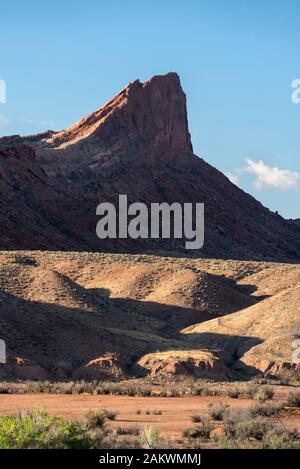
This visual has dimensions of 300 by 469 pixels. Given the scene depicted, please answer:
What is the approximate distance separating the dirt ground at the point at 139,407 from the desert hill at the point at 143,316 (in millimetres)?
6617

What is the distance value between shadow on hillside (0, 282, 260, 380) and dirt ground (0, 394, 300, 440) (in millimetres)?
7870

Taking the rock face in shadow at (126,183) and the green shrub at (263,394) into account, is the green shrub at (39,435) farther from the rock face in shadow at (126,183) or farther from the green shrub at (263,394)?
the rock face in shadow at (126,183)

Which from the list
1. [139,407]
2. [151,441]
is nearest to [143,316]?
[139,407]

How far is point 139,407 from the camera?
24109 millimetres

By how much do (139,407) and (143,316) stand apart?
25.1 metres

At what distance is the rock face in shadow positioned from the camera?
272 feet

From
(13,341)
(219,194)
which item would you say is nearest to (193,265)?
(13,341)

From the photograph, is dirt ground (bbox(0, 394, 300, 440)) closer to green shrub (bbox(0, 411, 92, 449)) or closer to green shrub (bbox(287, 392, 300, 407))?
green shrub (bbox(287, 392, 300, 407))

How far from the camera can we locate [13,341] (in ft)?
119

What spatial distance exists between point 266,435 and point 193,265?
1785 inches

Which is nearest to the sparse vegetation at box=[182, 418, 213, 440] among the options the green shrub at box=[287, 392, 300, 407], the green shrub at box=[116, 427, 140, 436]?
the green shrub at box=[116, 427, 140, 436]

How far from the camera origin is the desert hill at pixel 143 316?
116 feet

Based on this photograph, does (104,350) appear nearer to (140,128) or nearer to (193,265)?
(193,265)

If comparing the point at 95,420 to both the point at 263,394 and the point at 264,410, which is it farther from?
the point at 263,394
